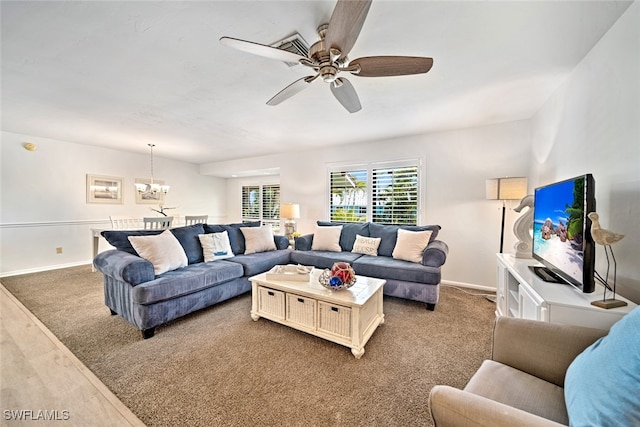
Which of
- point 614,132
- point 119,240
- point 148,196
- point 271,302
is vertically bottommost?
point 271,302

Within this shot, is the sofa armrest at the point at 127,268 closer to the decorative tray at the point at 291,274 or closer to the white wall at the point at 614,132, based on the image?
the decorative tray at the point at 291,274

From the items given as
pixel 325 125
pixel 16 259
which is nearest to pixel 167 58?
pixel 325 125

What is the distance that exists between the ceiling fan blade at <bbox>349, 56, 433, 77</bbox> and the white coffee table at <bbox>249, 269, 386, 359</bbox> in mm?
1620

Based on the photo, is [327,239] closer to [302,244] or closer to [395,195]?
[302,244]

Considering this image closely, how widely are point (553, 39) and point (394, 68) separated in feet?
3.90

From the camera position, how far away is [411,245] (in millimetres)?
3033

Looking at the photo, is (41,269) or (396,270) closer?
(396,270)

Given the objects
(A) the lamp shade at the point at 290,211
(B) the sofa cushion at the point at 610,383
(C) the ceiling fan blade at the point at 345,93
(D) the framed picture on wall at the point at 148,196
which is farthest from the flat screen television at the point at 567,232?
(D) the framed picture on wall at the point at 148,196

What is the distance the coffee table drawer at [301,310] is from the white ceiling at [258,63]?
1.97 metres

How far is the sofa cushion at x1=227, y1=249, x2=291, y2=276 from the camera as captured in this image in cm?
294

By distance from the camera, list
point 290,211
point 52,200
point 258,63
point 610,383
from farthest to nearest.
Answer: point 290,211 → point 52,200 → point 258,63 → point 610,383

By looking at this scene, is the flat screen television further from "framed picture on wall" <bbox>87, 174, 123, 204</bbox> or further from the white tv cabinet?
"framed picture on wall" <bbox>87, 174, 123, 204</bbox>

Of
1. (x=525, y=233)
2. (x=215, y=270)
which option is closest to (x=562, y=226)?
(x=525, y=233)

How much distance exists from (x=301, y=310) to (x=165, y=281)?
1.28m
